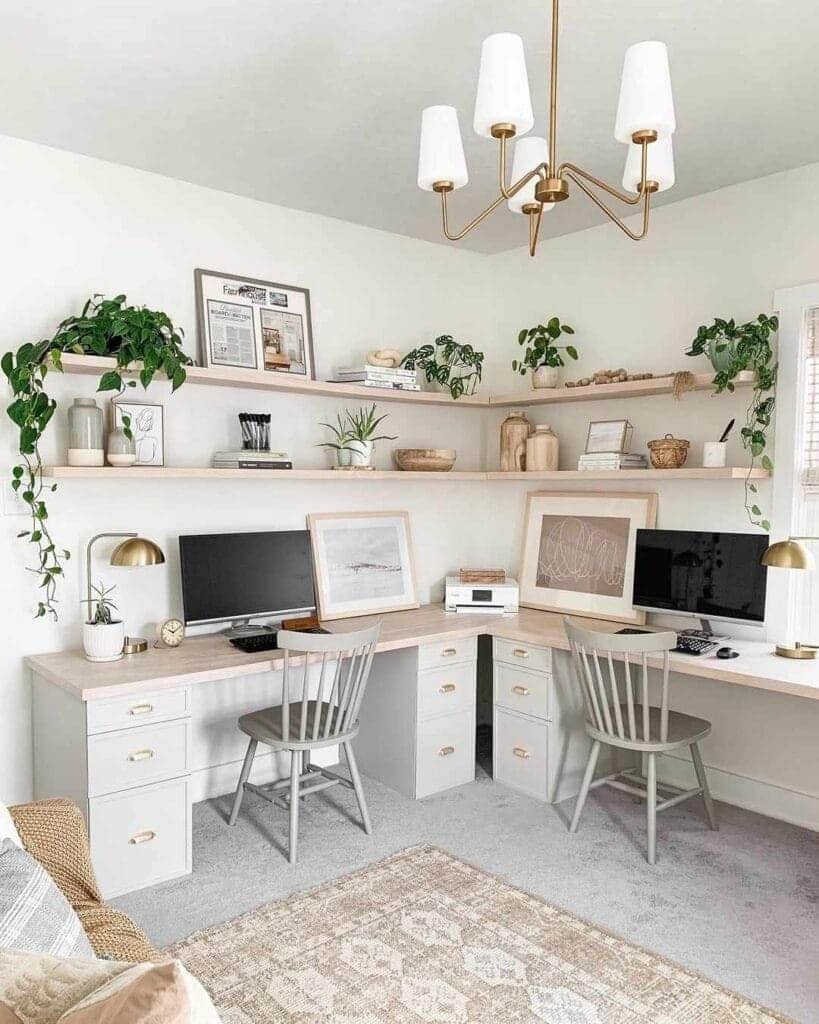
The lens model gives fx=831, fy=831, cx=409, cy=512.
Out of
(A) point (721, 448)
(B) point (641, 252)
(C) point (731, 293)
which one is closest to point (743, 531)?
(A) point (721, 448)

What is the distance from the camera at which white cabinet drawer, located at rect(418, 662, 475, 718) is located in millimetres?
3508

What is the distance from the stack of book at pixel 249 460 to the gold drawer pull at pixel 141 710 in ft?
3.38

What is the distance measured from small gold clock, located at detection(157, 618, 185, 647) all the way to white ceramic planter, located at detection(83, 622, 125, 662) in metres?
0.24

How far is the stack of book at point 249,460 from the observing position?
333cm

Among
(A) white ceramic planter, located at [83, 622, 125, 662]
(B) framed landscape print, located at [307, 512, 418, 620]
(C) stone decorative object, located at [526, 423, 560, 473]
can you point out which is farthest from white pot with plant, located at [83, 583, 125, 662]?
(C) stone decorative object, located at [526, 423, 560, 473]

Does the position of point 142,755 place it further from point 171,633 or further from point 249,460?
point 249,460

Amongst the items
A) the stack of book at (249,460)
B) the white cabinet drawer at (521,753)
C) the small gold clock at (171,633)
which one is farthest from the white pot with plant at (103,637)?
the white cabinet drawer at (521,753)

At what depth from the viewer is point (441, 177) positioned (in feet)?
6.36

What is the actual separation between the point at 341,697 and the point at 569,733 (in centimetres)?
104

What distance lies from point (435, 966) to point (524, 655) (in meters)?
1.45

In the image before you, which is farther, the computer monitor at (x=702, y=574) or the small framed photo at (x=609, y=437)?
the small framed photo at (x=609, y=437)

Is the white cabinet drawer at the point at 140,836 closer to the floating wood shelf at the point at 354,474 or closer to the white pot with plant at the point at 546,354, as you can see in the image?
the floating wood shelf at the point at 354,474

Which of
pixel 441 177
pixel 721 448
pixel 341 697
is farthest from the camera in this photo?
pixel 721 448

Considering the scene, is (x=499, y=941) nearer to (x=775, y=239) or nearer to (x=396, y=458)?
(x=396, y=458)
